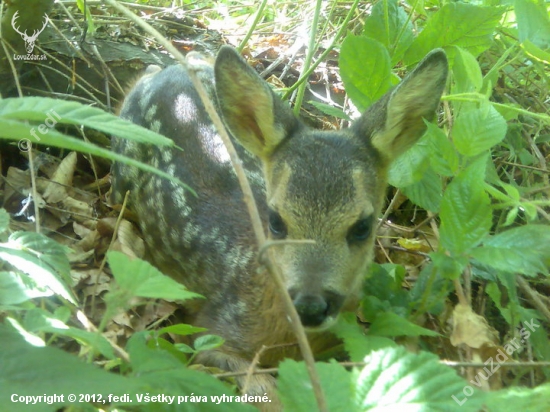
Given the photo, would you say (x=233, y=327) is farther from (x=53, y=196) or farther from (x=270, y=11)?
(x=270, y=11)

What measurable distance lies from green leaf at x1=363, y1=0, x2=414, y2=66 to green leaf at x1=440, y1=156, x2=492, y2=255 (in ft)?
3.91

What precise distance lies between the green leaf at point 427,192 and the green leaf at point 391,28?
2.59 ft

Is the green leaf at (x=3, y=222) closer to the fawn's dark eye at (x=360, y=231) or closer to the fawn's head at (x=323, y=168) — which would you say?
the fawn's head at (x=323, y=168)

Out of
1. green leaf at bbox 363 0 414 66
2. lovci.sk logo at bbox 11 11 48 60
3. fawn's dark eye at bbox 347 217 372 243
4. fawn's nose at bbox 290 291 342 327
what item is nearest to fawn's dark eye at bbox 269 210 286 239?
fawn's dark eye at bbox 347 217 372 243

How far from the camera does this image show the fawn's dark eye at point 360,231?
291 centimetres

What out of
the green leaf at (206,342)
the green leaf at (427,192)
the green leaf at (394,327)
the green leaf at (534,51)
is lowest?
the green leaf at (394,327)

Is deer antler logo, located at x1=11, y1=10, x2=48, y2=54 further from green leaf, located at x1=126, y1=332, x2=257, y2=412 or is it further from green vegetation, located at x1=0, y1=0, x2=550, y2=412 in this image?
green leaf, located at x1=126, y1=332, x2=257, y2=412

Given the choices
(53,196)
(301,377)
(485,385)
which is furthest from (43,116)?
(53,196)

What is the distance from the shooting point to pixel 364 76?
10.7 feet

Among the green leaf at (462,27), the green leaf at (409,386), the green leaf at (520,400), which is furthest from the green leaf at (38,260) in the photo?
the green leaf at (462,27)

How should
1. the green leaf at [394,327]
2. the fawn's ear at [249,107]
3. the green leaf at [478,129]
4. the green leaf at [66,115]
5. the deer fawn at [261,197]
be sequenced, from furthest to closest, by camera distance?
1. the fawn's ear at [249,107]
2. the deer fawn at [261,197]
3. the green leaf at [478,129]
4. the green leaf at [394,327]
5. the green leaf at [66,115]

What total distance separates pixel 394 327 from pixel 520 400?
3.10 ft

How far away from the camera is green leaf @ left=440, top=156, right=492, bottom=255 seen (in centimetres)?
253

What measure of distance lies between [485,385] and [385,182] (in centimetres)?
134
